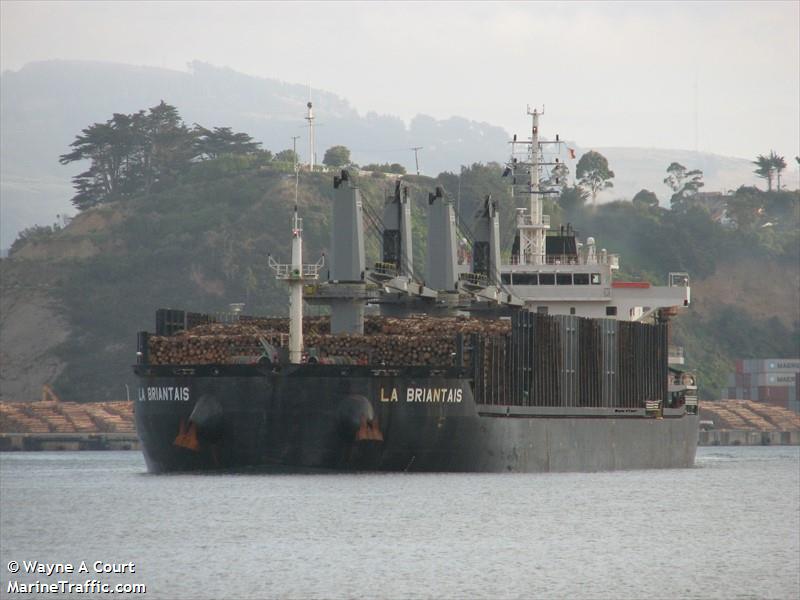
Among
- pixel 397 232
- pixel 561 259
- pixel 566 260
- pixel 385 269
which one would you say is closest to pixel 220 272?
pixel 561 259

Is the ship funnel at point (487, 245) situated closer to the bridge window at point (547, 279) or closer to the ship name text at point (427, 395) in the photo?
the bridge window at point (547, 279)

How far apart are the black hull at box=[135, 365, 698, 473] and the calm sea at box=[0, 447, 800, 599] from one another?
876mm

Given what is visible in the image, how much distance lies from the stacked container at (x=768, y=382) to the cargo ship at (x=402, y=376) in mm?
92029

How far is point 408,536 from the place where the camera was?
4362 cm

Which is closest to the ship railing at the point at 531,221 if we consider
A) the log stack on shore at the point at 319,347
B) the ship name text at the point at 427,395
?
the log stack on shore at the point at 319,347

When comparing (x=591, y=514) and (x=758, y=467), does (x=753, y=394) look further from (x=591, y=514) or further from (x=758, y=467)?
(x=591, y=514)

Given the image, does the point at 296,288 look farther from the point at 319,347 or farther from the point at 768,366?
the point at 768,366

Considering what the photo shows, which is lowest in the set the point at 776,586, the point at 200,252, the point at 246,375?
the point at 776,586

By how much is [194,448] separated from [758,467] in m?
36.4

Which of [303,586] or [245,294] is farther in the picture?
[245,294]

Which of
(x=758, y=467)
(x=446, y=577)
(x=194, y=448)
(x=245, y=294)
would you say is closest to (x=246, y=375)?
(x=194, y=448)

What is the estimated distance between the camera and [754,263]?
647 feet

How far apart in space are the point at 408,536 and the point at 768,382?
12856cm

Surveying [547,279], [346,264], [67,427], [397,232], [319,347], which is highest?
[397,232]
